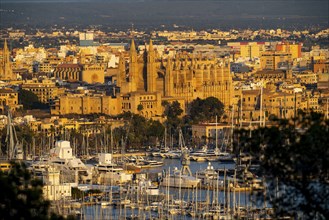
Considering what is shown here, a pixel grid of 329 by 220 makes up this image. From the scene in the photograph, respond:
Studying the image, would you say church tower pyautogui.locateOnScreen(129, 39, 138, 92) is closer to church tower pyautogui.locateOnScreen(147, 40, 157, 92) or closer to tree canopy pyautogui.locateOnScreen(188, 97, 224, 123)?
church tower pyautogui.locateOnScreen(147, 40, 157, 92)

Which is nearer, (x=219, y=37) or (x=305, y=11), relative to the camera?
(x=219, y=37)

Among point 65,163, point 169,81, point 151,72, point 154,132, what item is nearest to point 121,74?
point 151,72

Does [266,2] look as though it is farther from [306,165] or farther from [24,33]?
[306,165]

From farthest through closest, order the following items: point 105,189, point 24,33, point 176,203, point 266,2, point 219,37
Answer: point 266,2 → point 24,33 → point 219,37 → point 105,189 → point 176,203

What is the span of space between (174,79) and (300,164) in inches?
1638

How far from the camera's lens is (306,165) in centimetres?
1638

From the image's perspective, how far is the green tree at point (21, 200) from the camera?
1708cm

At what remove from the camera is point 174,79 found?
57969mm

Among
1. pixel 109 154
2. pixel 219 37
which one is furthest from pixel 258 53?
pixel 109 154

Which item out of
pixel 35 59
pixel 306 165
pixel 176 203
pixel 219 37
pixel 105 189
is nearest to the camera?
pixel 306 165

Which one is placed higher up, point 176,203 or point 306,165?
point 306,165

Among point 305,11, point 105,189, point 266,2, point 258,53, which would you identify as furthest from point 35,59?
point 266,2

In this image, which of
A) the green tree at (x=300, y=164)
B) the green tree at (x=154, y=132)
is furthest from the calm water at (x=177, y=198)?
the green tree at (x=154, y=132)

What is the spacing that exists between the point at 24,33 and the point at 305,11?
41925 millimetres
